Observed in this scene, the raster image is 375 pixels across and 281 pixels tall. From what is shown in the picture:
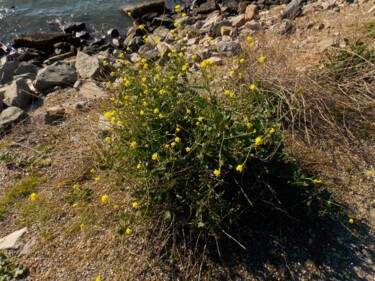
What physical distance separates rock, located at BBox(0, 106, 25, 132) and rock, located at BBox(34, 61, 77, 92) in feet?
2.91

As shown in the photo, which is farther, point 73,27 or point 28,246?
point 73,27

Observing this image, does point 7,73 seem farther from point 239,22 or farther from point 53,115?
point 239,22

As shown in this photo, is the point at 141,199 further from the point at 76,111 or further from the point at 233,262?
the point at 76,111

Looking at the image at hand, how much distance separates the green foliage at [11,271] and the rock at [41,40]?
7.66 m

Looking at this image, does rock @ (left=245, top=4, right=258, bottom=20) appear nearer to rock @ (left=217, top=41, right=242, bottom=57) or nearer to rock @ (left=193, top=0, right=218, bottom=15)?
rock @ (left=193, top=0, right=218, bottom=15)

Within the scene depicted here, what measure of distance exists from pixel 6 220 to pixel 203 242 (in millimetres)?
2199

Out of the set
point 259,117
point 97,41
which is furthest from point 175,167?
point 97,41

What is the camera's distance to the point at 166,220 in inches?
122

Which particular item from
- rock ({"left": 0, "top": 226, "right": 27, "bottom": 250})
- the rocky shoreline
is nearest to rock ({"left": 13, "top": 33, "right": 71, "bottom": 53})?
the rocky shoreline

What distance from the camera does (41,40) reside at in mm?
9930

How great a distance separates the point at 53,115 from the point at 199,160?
3187mm

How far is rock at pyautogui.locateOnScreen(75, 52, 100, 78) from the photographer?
6324 millimetres

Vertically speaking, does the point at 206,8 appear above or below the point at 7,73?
below

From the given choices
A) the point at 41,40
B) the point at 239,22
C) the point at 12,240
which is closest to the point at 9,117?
the point at 12,240
